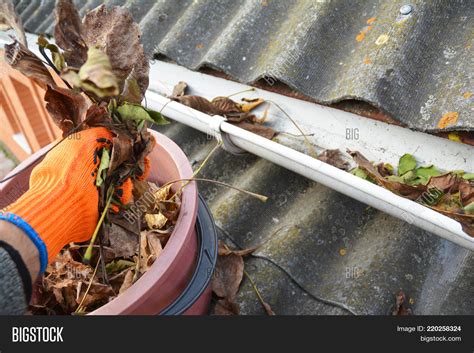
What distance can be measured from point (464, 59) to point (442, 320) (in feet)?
2.18

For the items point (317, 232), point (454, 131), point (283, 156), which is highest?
point (454, 131)

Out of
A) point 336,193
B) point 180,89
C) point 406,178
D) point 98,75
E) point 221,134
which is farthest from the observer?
point 180,89

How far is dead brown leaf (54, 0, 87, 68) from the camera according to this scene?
106 cm

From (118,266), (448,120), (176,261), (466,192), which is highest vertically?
(448,120)

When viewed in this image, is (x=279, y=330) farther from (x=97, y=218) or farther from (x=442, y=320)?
(x=97, y=218)

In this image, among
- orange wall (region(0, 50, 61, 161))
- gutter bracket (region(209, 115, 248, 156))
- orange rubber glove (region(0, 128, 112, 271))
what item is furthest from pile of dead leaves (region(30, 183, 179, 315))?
orange wall (region(0, 50, 61, 161))

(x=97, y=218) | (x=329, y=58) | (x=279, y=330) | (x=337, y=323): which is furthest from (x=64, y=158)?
(x=329, y=58)

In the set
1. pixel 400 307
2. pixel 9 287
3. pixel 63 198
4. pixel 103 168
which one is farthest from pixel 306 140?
pixel 9 287

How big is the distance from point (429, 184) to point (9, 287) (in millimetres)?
954

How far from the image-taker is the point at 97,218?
3.73 ft

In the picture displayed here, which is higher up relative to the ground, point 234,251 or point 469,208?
point 469,208

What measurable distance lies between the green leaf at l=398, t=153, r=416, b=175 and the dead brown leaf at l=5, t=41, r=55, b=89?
2.94 ft

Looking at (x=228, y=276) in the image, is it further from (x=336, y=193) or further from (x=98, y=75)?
(x=98, y=75)

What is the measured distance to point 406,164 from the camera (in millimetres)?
1291
